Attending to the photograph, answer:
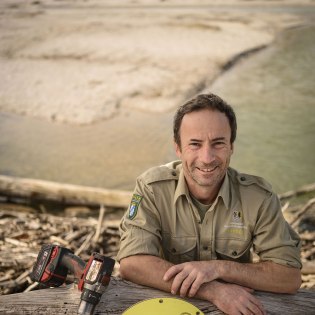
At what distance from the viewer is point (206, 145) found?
2.36 m

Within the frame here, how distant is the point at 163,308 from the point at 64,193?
3222mm

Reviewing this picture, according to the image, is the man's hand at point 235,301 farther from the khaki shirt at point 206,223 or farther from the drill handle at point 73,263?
the drill handle at point 73,263

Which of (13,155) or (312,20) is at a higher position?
(312,20)

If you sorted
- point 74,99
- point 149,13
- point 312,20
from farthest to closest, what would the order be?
point 149,13 → point 312,20 → point 74,99

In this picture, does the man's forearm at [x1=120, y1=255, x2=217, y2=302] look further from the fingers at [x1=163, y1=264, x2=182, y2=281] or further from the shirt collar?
the shirt collar

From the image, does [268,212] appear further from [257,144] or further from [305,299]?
[257,144]

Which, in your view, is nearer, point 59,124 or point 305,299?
point 305,299

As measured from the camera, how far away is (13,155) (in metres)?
7.17

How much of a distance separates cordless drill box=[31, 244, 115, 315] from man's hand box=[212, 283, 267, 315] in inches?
21.5

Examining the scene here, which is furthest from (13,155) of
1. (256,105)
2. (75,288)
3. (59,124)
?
(75,288)

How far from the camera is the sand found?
9117mm

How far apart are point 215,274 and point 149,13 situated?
676 inches

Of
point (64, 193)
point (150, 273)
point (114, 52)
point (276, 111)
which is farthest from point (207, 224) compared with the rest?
point (114, 52)

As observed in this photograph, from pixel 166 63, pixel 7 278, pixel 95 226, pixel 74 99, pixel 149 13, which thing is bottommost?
pixel 7 278
